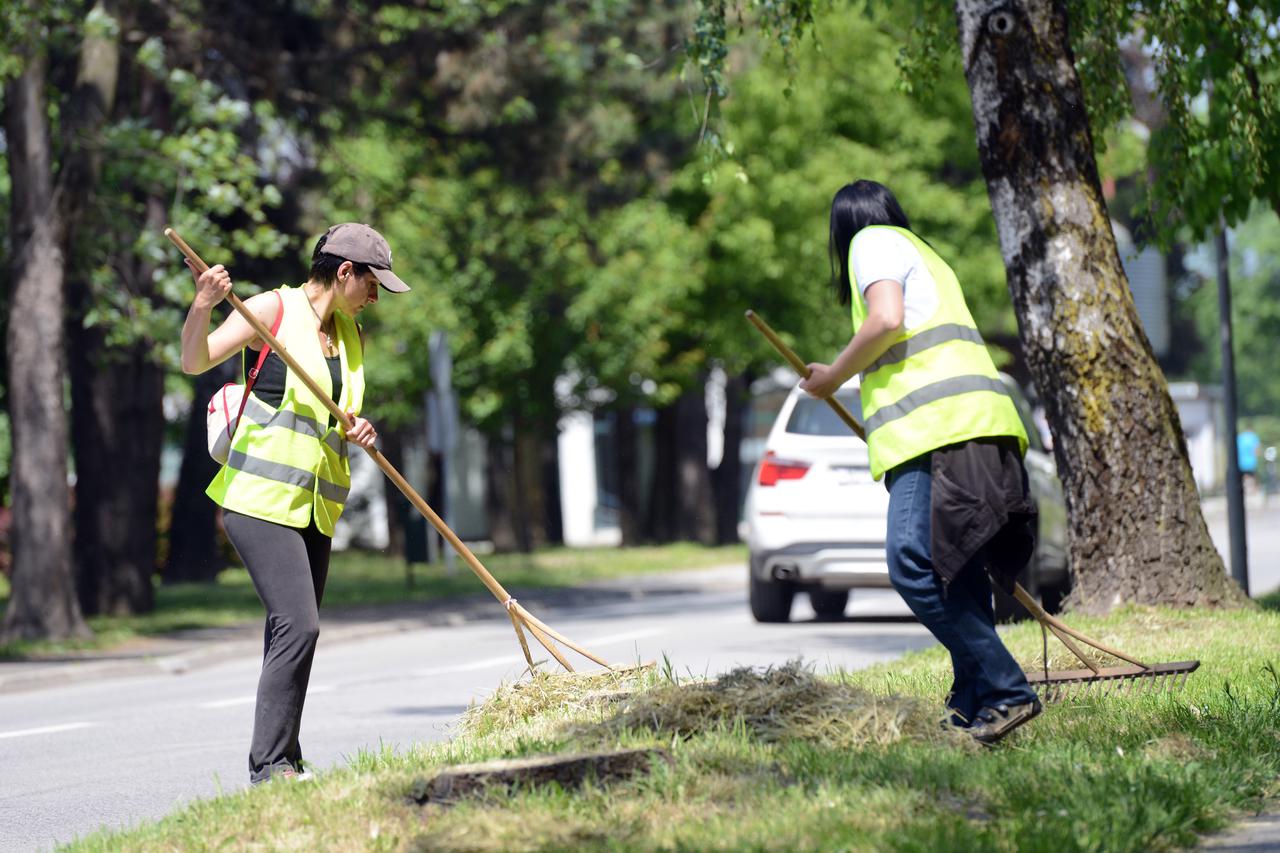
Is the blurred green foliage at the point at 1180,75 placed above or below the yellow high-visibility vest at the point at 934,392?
above

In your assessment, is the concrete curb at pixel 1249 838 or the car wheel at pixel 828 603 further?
the car wheel at pixel 828 603

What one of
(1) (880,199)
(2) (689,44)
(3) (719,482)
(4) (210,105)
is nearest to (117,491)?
(4) (210,105)

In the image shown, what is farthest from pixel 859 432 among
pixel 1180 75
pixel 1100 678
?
pixel 1180 75

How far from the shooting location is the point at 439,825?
15.9 ft

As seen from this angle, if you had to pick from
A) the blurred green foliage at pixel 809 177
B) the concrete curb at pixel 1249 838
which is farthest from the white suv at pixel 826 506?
the blurred green foliage at pixel 809 177

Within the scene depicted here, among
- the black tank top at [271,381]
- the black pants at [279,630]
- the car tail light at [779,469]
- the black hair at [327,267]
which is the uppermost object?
the black hair at [327,267]

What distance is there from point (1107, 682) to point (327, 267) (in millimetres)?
3126

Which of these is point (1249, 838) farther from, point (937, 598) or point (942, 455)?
point (942, 455)

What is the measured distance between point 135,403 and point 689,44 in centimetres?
1105

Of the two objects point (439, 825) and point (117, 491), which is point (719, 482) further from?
point (439, 825)

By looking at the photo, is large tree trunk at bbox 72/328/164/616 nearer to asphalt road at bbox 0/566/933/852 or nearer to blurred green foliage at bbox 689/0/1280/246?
asphalt road at bbox 0/566/933/852

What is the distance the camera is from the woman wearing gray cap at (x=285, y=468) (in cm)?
620

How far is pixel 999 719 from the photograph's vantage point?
5.94 m

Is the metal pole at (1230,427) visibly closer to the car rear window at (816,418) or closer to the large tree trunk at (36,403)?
the car rear window at (816,418)
